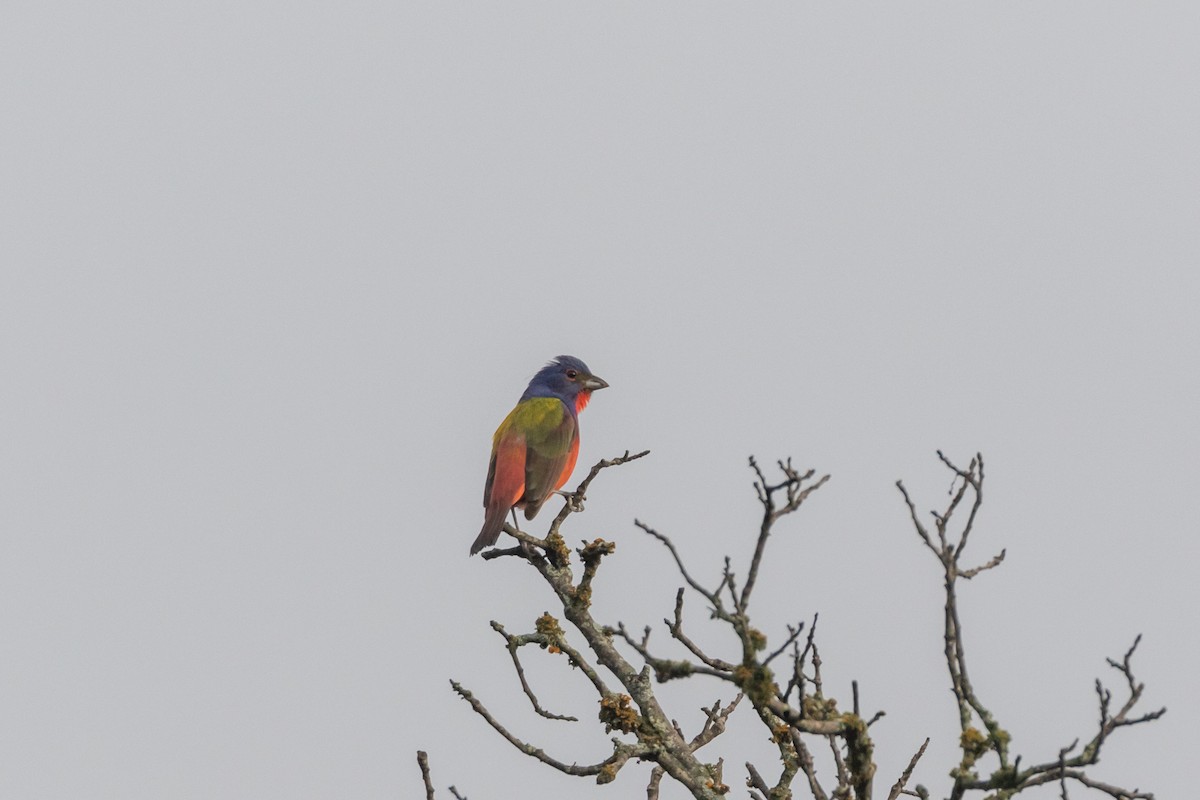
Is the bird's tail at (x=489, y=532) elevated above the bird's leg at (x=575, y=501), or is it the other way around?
the bird's tail at (x=489, y=532)

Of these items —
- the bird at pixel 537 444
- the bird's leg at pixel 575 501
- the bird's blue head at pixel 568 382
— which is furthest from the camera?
the bird's blue head at pixel 568 382

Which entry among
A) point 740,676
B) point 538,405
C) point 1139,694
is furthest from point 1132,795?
point 538,405

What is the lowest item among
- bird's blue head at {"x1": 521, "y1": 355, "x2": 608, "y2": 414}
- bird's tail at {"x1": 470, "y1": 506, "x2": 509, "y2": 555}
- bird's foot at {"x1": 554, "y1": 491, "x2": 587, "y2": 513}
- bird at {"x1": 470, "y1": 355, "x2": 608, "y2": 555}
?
bird's foot at {"x1": 554, "y1": 491, "x2": 587, "y2": 513}

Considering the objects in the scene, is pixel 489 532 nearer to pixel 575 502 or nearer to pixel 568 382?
pixel 575 502

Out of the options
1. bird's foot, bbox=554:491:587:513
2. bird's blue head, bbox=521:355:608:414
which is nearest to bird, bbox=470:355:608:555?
bird's blue head, bbox=521:355:608:414

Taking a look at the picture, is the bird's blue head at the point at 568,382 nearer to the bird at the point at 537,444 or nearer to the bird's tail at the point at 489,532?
the bird at the point at 537,444

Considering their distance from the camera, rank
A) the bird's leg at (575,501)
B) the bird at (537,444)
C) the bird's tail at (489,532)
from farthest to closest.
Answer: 1. the bird at (537,444)
2. the bird's tail at (489,532)
3. the bird's leg at (575,501)

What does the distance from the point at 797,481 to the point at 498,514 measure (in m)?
4.78

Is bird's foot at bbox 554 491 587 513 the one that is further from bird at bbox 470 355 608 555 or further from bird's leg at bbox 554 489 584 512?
bird at bbox 470 355 608 555

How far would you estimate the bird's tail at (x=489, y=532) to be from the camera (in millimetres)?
8406

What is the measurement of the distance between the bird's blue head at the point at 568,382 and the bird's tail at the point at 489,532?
225cm

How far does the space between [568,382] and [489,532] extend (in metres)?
2.81

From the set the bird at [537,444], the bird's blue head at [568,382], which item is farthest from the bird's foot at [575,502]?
the bird's blue head at [568,382]

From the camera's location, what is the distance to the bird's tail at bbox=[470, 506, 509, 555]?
331 inches
